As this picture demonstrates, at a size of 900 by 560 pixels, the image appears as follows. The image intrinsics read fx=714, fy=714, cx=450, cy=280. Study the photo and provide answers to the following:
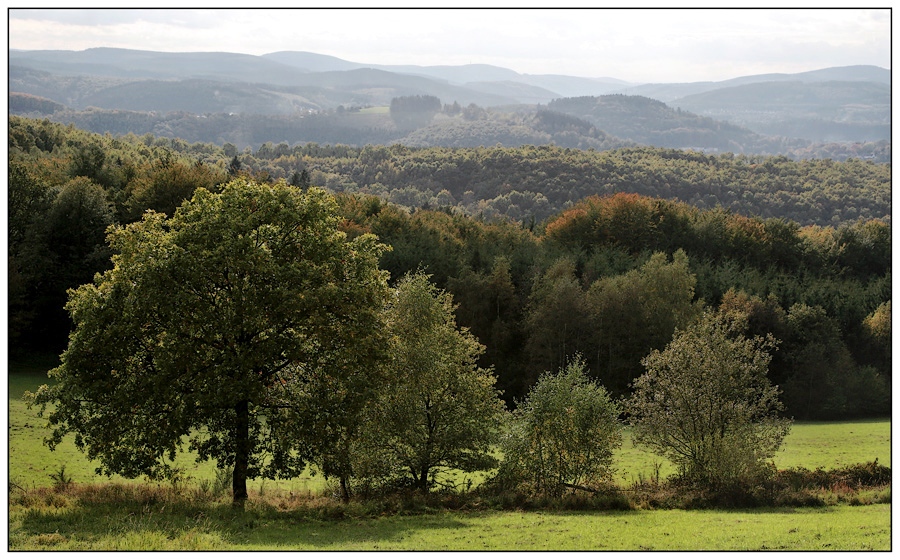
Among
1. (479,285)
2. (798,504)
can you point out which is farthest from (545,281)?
(798,504)

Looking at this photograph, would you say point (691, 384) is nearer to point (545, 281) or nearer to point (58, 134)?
point (545, 281)

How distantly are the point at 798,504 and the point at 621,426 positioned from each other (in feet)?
23.2

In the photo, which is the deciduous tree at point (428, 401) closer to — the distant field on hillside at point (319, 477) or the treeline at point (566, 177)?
the distant field on hillside at point (319, 477)

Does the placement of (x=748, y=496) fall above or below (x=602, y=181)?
below

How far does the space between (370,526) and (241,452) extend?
500 centimetres

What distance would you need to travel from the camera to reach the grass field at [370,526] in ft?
59.5

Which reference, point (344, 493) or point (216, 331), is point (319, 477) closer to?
point (344, 493)

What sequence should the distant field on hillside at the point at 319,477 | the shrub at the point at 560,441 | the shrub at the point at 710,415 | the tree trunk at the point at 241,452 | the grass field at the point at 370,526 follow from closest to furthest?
the grass field at the point at 370,526 < the tree trunk at the point at 241,452 < the shrub at the point at 710,415 < the shrub at the point at 560,441 < the distant field on hillside at the point at 319,477

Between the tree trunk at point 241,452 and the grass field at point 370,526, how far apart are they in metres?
0.67

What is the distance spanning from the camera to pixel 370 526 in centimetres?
2156

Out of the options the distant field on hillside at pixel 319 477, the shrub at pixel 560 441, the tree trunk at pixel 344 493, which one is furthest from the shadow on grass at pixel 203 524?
the distant field on hillside at pixel 319 477

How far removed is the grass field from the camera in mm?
18141

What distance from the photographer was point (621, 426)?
30.1 m

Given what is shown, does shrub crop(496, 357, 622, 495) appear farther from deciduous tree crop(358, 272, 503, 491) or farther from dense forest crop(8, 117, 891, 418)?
dense forest crop(8, 117, 891, 418)
